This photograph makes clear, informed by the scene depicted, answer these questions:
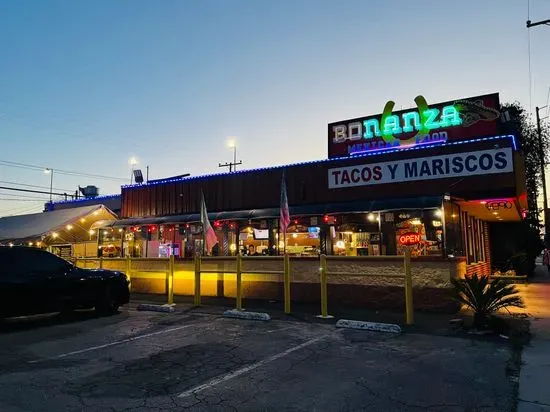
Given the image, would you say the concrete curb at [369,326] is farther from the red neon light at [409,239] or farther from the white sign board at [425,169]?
the white sign board at [425,169]

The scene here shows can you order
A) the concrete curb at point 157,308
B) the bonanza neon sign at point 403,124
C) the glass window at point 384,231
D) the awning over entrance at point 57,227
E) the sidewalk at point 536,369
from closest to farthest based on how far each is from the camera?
the sidewalk at point 536,369
the concrete curb at point 157,308
the glass window at point 384,231
the bonanza neon sign at point 403,124
the awning over entrance at point 57,227

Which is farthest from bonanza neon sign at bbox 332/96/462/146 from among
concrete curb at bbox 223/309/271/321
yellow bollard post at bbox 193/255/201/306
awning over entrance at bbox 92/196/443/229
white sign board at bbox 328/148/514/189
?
concrete curb at bbox 223/309/271/321

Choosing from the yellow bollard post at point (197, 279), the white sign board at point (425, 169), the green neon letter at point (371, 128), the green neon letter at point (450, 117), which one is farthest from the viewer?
the green neon letter at point (371, 128)

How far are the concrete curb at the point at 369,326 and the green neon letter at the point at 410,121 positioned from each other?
7686 millimetres

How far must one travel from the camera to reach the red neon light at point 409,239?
13984 millimetres

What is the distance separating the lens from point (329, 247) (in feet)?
50.9

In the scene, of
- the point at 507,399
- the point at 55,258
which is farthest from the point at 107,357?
the point at 507,399

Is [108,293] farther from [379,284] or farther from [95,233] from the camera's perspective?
[95,233]

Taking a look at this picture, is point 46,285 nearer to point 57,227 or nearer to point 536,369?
point 536,369

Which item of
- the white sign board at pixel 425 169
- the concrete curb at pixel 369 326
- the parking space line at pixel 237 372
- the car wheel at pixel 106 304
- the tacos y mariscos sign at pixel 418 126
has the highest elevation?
the tacos y mariscos sign at pixel 418 126

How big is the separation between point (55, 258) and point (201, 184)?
8210mm

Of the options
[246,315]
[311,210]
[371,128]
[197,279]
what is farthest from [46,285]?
[371,128]

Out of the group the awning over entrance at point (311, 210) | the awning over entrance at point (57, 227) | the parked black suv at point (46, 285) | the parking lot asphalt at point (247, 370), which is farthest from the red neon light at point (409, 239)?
the awning over entrance at point (57, 227)

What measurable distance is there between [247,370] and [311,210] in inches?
367
